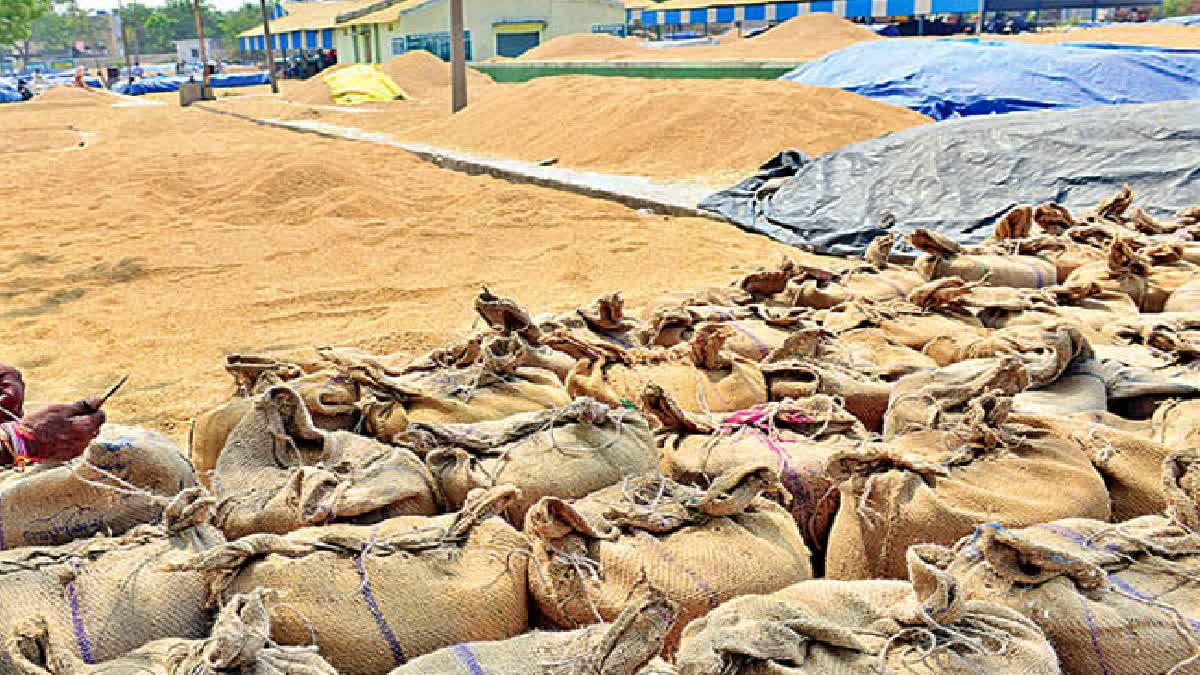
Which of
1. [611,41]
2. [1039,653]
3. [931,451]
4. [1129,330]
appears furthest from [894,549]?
[611,41]

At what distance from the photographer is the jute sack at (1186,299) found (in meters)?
4.00

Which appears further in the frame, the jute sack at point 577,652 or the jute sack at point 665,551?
the jute sack at point 665,551

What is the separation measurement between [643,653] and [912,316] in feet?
8.85

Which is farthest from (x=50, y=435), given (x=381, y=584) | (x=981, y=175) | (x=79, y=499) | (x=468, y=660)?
(x=981, y=175)

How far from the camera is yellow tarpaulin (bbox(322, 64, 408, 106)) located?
88.2 feet

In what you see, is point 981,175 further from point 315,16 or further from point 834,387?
point 315,16

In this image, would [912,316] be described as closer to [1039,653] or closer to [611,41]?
[1039,653]

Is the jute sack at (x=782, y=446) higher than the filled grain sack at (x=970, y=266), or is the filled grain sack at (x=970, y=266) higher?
the filled grain sack at (x=970, y=266)

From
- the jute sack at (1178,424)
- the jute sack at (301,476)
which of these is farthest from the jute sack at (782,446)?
the jute sack at (1178,424)

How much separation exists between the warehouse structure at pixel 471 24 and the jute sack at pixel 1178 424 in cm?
Answer: 3938

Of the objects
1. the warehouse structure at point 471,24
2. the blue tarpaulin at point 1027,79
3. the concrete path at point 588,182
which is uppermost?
the warehouse structure at point 471,24

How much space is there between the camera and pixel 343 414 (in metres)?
2.87

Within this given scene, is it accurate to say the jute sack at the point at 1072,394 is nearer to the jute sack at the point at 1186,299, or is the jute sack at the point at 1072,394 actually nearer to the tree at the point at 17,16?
the jute sack at the point at 1186,299

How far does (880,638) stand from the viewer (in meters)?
1.69
